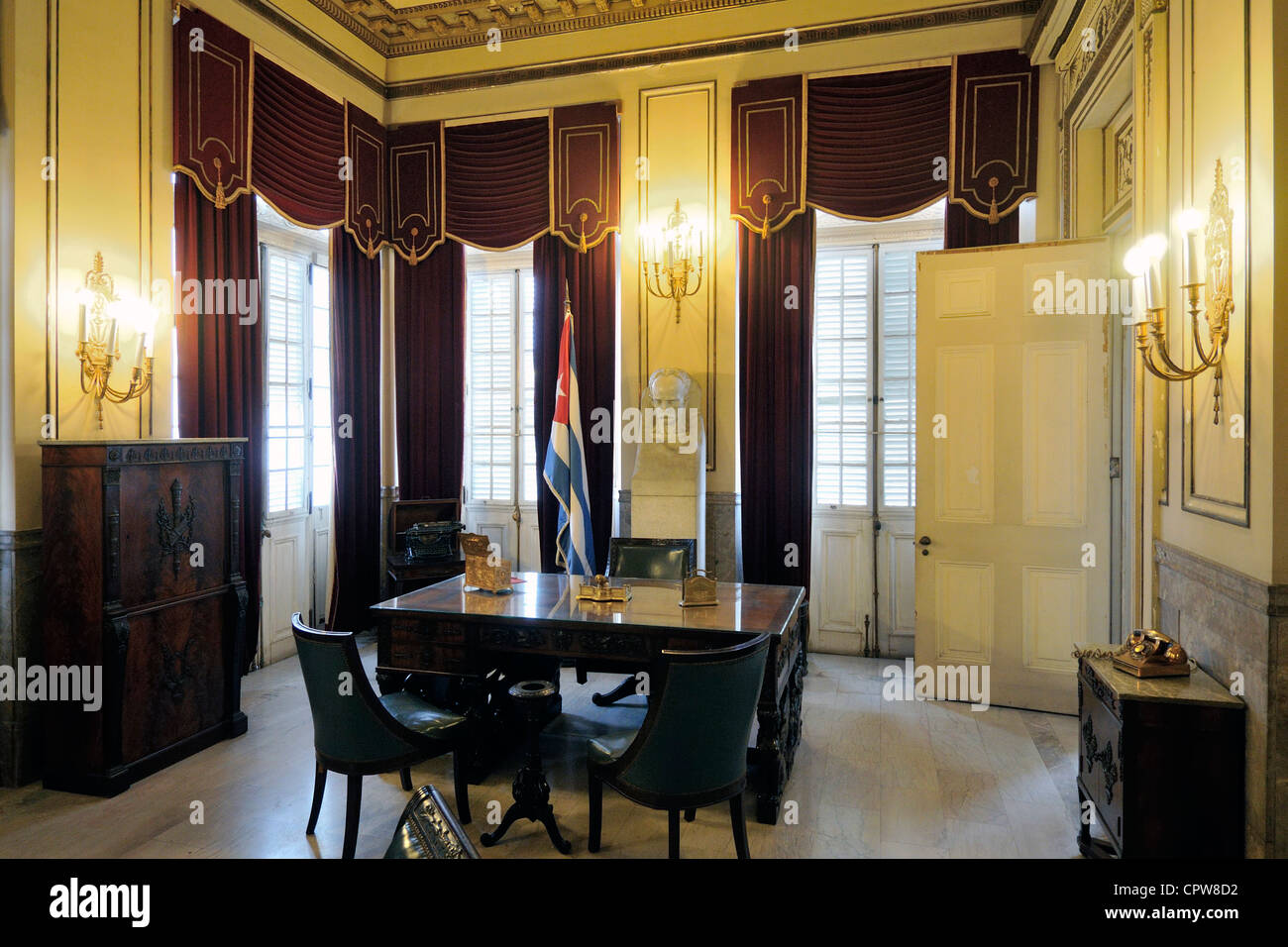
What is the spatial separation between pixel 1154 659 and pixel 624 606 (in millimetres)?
1922

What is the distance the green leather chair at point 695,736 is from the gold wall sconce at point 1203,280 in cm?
163

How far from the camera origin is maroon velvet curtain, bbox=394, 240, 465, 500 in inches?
231

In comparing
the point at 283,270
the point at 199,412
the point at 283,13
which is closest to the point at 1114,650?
the point at 199,412

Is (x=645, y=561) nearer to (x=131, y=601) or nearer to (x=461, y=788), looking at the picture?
(x=461, y=788)

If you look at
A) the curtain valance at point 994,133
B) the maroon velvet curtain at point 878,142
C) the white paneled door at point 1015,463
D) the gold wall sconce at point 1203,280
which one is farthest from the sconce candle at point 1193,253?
the maroon velvet curtain at point 878,142

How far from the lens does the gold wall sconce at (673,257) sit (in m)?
5.28

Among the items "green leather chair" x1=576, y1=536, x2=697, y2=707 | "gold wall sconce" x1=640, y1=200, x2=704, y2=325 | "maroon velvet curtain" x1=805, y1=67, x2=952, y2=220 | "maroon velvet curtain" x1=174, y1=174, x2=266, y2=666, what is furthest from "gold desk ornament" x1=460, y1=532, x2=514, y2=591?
"maroon velvet curtain" x1=805, y1=67, x2=952, y2=220

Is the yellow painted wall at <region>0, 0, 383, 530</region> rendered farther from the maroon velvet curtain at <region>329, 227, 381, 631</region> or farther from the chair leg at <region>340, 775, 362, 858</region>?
the chair leg at <region>340, 775, 362, 858</region>

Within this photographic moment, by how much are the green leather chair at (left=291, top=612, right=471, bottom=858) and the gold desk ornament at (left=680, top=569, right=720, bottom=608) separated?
112 cm

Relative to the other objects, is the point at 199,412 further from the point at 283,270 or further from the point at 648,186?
the point at 648,186

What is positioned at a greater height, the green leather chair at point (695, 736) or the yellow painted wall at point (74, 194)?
the yellow painted wall at point (74, 194)

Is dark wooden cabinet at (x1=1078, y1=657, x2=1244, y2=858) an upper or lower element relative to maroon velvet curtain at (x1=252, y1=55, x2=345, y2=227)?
lower

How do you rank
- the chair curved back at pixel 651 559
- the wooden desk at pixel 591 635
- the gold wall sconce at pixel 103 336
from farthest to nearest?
the chair curved back at pixel 651 559 < the gold wall sconce at pixel 103 336 < the wooden desk at pixel 591 635

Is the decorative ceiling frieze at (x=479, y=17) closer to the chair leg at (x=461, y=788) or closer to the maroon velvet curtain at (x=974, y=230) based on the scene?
the maroon velvet curtain at (x=974, y=230)
